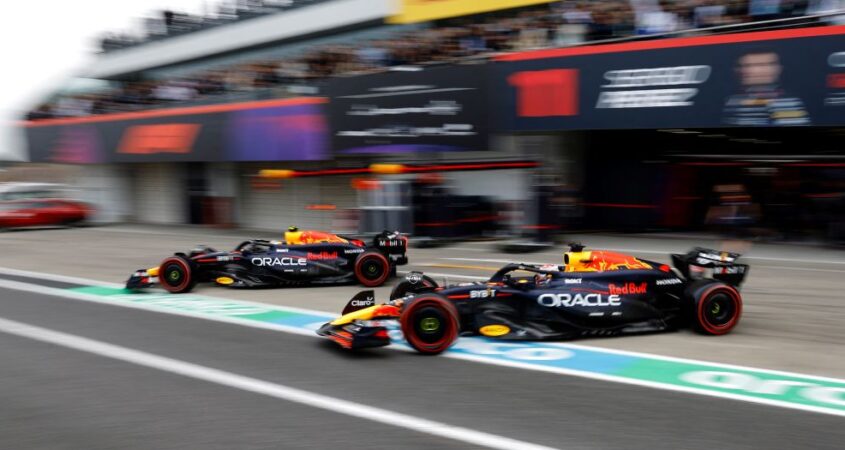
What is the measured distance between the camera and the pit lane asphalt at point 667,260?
6.66 meters

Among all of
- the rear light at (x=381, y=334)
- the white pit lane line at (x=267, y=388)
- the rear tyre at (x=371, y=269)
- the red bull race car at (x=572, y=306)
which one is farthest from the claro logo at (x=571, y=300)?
the rear tyre at (x=371, y=269)

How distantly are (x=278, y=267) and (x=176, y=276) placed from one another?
151 centimetres

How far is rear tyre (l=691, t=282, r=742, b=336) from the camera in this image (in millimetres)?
6996

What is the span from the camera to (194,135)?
23.9m

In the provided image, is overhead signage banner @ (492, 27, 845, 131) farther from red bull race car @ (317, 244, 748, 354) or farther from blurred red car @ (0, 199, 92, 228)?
blurred red car @ (0, 199, 92, 228)

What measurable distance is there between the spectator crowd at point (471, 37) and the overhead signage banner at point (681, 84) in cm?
58

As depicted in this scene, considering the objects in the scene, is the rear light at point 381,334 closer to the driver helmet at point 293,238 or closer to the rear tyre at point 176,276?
the driver helmet at point 293,238

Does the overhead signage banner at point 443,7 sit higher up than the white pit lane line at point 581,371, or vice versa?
the overhead signage banner at point 443,7

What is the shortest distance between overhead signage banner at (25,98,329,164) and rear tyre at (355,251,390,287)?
10.1 metres

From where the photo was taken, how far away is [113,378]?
6148 mm

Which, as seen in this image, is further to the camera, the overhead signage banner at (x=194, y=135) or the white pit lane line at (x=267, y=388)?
the overhead signage banner at (x=194, y=135)

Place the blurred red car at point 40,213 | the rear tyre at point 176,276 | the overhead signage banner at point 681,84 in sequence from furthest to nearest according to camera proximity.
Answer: the blurred red car at point 40,213, the overhead signage banner at point 681,84, the rear tyre at point 176,276

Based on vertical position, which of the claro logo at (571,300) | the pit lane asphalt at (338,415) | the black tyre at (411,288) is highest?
the black tyre at (411,288)

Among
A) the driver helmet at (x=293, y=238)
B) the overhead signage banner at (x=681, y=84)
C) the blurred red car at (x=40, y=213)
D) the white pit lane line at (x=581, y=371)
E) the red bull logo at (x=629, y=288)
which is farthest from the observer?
the blurred red car at (x=40, y=213)
